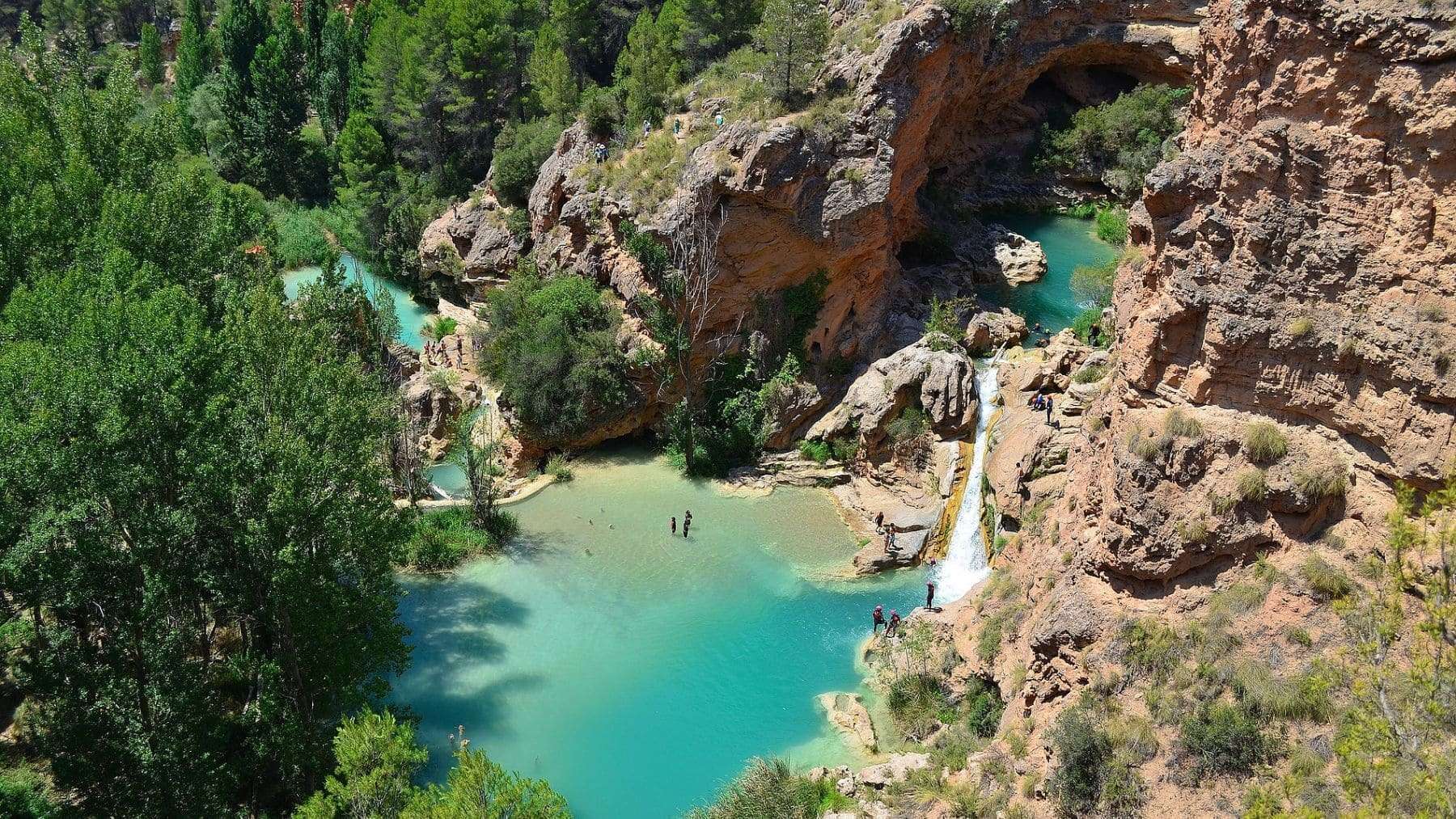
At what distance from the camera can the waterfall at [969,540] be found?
101 feet

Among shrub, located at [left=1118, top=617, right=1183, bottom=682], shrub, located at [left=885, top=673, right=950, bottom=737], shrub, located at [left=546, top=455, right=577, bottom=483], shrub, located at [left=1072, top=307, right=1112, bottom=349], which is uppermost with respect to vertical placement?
shrub, located at [left=1072, top=307, right=1112, bottom=349]

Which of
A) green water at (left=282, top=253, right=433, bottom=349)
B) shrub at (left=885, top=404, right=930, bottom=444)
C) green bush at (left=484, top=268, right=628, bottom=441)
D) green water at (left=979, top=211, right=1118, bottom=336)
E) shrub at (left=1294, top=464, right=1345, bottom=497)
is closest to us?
shrub at (left=1294, top=464, right=1345, bottom=497)

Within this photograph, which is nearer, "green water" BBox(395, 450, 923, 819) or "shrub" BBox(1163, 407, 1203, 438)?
"shrub" BBox(1163, 407, 1203, 438)

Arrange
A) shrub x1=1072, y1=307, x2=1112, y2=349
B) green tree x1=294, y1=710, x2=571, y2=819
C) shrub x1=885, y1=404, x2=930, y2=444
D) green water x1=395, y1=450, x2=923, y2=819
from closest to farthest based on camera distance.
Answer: green tree x1=294, y1=710, x2=571, y2=819 → green water x1=395, y1=450, x2=923, y2=819 → shrub x1=1072, y1=307, x2=1112, y2=349 → shrub x1=885, y1=404, x2=930, y2=444

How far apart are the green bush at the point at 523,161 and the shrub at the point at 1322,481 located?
1326 inches

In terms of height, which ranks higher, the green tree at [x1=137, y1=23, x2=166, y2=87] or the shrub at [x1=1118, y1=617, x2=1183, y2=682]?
the green tree at [x1=137, y1=23, x2=166, y2=87]

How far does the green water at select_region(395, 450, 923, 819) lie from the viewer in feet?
82.7

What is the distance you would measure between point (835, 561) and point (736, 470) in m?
6.37

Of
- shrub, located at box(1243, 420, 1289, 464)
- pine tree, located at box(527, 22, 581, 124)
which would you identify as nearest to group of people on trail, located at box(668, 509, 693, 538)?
shrub, located at box(1243, 420, 1289, 464)

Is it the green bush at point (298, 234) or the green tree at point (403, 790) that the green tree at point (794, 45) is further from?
the green bush at point (298, 234)

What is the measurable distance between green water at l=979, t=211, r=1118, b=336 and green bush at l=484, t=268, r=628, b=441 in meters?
17.3

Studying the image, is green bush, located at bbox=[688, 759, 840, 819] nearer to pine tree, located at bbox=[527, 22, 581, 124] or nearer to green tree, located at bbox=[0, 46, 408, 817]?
green tree, located at bbox=[0, 46, 408, 817]

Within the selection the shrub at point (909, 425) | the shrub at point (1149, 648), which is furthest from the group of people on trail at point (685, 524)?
the shrub at point (1149, 648)

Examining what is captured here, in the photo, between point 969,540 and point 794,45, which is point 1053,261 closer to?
point 794,45
